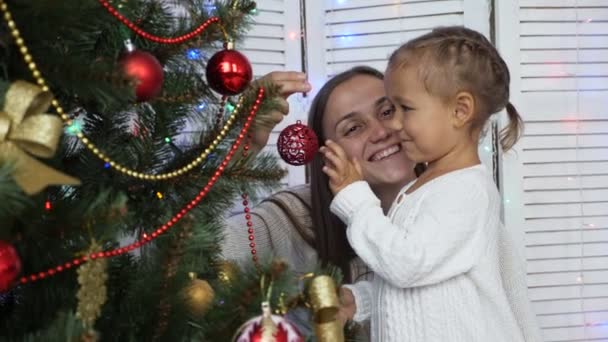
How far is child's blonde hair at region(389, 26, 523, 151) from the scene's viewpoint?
3.78ft

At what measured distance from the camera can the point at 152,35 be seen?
0.78m

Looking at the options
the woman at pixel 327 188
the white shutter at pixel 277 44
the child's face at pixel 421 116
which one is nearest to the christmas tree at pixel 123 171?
the child's face at pixel 421 116

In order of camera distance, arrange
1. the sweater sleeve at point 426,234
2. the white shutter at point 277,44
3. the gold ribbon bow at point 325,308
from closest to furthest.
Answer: the gold ribbon bow at point 325,308 → the sweater sleeve at point 426,234 → the white shutter at point 277,44

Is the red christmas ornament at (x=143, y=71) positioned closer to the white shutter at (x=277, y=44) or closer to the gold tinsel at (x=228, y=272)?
the gold tinsel at (x=228, y=272)

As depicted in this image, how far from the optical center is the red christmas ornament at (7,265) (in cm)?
58

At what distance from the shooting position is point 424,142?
45.9 inches

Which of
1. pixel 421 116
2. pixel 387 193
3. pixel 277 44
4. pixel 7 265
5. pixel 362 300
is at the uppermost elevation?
pixel 277 44

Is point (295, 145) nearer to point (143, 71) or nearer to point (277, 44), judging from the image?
point (143, 71)

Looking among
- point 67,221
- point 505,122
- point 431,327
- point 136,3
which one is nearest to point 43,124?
point 67,221

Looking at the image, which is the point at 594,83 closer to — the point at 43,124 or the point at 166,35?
the point at 166,35

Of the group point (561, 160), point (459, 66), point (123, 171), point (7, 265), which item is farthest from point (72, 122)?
point (561, 160)

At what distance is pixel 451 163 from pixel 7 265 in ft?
2.62

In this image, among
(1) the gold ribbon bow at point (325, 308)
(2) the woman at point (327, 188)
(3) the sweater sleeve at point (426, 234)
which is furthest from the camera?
(2) the woman at point (327, 188)

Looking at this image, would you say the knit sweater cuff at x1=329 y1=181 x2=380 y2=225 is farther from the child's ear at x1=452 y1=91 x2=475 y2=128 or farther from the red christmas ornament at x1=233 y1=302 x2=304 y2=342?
the red christmas ornament at x1=233 y1=302 x2=304 y2=342
